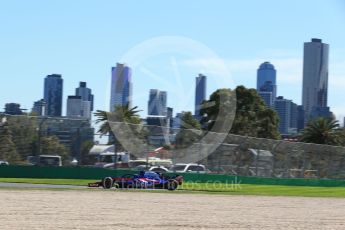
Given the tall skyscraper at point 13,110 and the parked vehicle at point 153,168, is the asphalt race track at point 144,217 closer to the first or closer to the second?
the parked vehicle at point 153,168

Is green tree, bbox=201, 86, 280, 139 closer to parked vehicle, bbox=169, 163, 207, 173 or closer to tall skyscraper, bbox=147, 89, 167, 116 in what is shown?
tall skyscraper, bbox=147, 89, 167, 116

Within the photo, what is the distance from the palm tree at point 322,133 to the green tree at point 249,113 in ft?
20.9

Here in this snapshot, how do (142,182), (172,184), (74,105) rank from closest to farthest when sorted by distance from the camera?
(142,182), (172,184), (74,105)

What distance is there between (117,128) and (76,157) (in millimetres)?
2971

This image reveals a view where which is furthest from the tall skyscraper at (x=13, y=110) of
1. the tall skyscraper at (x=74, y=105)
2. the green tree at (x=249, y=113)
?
the green tree at (x=249, y=113)

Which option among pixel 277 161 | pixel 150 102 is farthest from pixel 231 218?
pixel 150 102

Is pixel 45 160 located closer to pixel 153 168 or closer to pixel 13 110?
pixel 153 168

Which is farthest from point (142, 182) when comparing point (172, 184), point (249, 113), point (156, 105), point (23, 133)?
point (249, 113)

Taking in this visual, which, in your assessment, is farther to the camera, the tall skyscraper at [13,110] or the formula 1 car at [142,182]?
the tall skyscraper at [13,110]

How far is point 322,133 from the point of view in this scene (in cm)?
10006

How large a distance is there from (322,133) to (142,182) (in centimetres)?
6541

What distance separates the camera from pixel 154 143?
1801 inches

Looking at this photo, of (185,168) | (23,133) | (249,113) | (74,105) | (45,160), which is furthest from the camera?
(74,105)

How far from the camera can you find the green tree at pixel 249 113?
92375 mm
